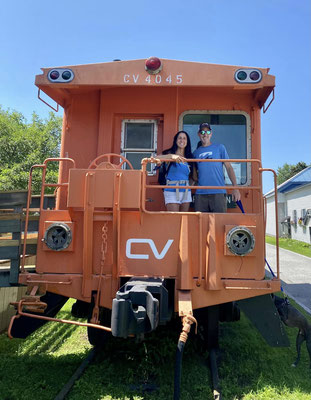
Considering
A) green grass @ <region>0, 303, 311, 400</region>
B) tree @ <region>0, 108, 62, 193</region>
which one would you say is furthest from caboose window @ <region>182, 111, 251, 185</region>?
tree @ <region>0, 108, 62, 193</region>

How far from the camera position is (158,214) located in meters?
3.24

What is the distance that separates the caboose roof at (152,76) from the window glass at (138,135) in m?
0.77

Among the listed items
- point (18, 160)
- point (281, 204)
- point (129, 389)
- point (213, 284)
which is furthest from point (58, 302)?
point (281, 204)

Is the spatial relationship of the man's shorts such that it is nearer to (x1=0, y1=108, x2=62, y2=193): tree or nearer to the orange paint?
the orange paint

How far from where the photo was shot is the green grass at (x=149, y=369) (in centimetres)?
312

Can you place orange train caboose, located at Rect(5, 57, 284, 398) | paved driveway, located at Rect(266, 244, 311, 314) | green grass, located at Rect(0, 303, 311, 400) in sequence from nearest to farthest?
orange train caboose, located at Rect(5, 57, 284, 398), green grass, located at Rect(0, 303, 311, 400), paved driveway, located at Rect(266, 244, 311, 314)

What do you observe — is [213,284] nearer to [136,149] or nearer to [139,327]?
[139,327]

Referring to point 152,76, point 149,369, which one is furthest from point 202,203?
point 149,369

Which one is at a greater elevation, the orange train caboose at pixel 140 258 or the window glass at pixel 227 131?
the window glass at pixel 227 131

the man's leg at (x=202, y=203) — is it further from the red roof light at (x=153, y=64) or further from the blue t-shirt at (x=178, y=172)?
the red roof light at (x=153, y=64)

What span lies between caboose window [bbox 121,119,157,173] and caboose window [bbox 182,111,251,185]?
0.53 m

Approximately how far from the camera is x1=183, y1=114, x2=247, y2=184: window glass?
456 centimetres

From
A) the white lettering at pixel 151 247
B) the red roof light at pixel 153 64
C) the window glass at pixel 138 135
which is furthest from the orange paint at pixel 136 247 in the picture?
the red roof light at pixel 153 64

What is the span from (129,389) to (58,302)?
1225mm
